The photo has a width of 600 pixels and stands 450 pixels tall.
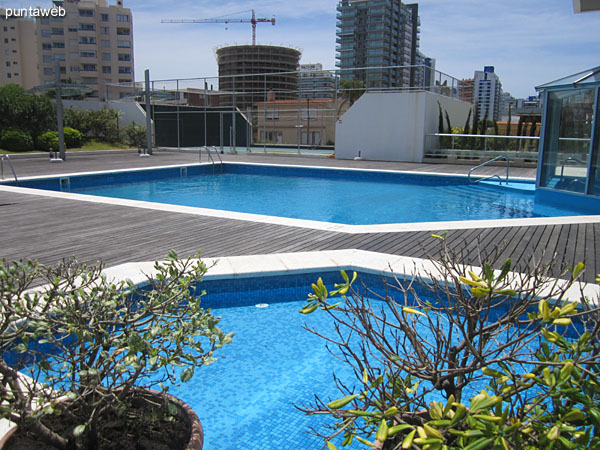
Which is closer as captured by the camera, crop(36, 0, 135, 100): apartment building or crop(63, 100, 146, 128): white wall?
crop(63, 100, 146, 128): white wall

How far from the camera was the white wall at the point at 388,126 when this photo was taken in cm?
1809

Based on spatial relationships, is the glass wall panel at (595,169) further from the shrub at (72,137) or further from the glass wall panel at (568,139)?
the shrub at (72,137)

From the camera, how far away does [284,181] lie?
14969mm

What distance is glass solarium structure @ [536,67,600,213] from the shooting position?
8.43m

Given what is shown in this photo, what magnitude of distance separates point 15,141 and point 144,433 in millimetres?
21159

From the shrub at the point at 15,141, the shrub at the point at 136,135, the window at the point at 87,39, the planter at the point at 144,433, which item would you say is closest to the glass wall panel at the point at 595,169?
the planter at the point at 144,433

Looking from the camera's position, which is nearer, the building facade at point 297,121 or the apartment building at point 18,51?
the building facade at point 297,121

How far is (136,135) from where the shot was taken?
81.8ft

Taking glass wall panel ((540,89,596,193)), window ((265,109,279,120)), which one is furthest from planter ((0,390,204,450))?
window ((265,109,279,120))

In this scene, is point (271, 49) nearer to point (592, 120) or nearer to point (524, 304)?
point (592, 120)

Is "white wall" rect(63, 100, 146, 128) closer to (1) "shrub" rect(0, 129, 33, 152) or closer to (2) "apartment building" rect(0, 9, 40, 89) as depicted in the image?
(1) "shrub" rect(0, 129, 33, 152)

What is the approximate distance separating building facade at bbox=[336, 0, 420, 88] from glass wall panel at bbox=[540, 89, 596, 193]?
306 ft

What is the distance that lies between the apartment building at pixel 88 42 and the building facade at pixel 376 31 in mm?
45558

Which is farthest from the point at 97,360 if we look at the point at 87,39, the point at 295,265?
the point at 87,39
